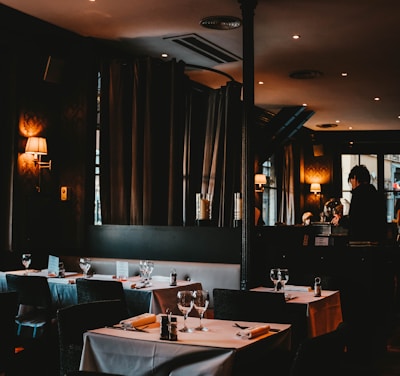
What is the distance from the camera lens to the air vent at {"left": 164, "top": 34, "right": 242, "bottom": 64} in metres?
7.62

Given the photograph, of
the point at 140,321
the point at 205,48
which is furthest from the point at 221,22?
the point at 140,321

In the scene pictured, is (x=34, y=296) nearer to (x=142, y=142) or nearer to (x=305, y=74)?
(x=142, y=142)

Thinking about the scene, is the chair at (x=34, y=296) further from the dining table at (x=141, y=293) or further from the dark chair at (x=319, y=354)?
the dark chair at (x=319, y=354)

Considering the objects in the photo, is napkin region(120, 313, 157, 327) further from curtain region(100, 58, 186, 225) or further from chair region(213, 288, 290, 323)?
curtain region(100, 58, 186, 225)

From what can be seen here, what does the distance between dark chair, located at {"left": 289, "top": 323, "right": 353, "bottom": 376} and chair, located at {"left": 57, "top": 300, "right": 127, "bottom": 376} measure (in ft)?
3.90

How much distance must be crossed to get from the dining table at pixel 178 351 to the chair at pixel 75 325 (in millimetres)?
239

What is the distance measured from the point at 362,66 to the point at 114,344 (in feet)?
23.5

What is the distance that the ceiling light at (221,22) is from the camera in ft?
22.1

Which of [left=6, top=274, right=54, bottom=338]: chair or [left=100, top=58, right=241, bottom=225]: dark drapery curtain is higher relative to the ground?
[left=100, top=58, right=241, bottom=225]: dark drapery curtain

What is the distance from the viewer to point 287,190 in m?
14.6

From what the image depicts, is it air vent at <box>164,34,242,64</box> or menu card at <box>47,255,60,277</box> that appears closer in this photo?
menu card at <box>47,255,60,277</box>

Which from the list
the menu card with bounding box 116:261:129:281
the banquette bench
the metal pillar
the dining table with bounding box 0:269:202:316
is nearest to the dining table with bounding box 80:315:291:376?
the dining table with bounding box 0:269:202:316

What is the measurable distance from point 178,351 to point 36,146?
461cm

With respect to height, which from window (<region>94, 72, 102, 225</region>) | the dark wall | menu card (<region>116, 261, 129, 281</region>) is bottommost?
menu card (<region>116, 261, 129, 281</region>)
